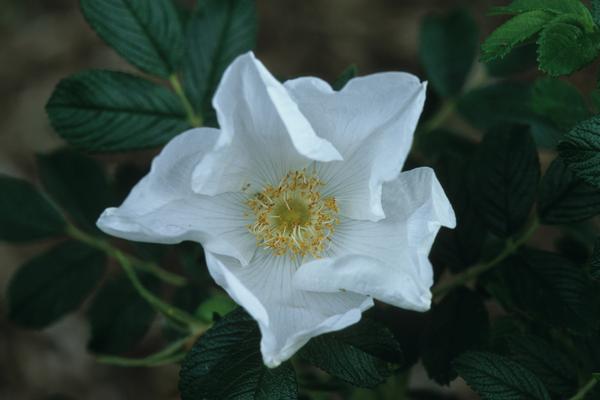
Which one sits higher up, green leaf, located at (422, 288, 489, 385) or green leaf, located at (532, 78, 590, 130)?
green leaf, located at (532, 78, 590, 130)

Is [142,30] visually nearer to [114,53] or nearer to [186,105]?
[186,105]

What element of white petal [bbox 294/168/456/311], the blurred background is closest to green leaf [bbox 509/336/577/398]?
white petal [bbox 294/168/456/311]

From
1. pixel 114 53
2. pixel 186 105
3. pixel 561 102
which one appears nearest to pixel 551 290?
pixel 561 102

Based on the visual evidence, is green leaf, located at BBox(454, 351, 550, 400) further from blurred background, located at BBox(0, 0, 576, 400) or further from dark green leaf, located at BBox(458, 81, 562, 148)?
blurred background, located at BBox(0, 0, 576, 400)

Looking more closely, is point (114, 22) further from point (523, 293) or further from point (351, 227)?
point (523, 293)

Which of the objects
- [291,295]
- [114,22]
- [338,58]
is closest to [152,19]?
[114,22]

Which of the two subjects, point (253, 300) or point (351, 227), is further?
point (351, 227)
